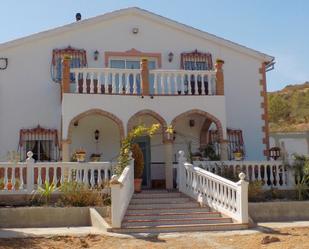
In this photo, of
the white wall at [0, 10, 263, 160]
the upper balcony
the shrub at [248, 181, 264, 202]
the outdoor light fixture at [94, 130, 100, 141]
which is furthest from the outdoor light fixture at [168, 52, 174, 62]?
the shrub at [248, 181, 264, 202]

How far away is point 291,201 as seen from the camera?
1499 cm

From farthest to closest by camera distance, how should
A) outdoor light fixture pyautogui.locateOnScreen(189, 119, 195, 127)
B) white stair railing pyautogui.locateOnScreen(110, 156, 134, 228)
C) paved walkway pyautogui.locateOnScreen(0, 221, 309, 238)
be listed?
outdoor light fixture pyautogui.locateOnScreen(189, 119, 195, 127), white stair railing pyautogui.locateOnScreen(110, 156, 134, 228), paved walkway pyautogui.locateOnScreen(0, 221, 309, 238)

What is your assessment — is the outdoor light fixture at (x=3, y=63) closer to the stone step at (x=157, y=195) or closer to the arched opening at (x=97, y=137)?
the arched opening at (x=97, y=137)

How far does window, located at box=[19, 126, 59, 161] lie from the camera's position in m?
18.5

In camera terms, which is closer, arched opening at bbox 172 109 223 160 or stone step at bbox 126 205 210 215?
stone step at bbox 126 205 210 215

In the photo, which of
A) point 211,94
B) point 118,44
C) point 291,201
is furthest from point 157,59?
point 291,201

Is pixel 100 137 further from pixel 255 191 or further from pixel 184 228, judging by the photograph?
pixel 184 228

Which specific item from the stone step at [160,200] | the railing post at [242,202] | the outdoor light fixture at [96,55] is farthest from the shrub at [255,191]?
the outdoor light fixture at [96,55]

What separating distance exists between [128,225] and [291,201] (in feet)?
17.9

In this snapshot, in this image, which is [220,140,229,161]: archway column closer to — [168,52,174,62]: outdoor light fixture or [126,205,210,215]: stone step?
[126,205,210,215]: stone step

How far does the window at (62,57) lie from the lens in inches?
751

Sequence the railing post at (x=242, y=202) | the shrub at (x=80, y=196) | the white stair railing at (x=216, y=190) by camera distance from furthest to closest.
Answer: the shrub at (x=80, y=196) → the white stair railing at (x=216, y=190) → the railing post at (x=242, y=202)

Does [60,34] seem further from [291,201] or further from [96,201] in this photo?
Answer: [291,201]

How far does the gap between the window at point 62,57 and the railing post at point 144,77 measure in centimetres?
292
